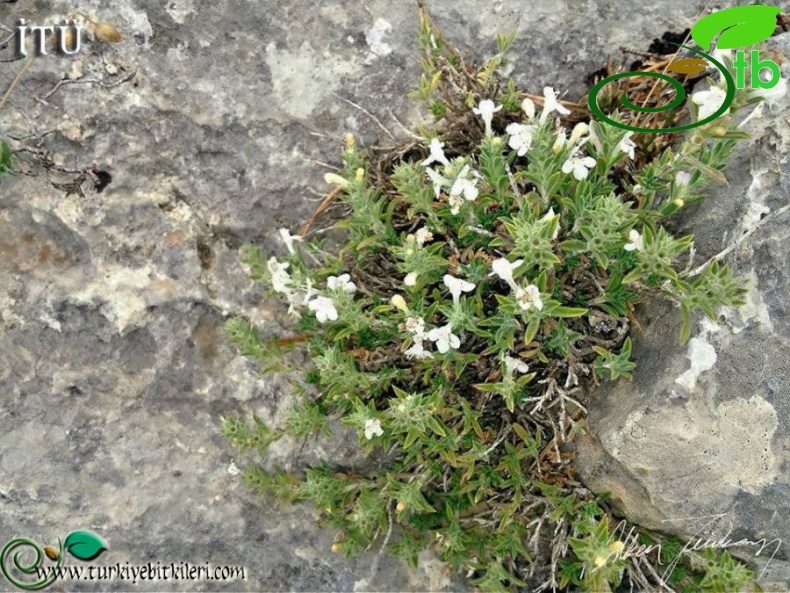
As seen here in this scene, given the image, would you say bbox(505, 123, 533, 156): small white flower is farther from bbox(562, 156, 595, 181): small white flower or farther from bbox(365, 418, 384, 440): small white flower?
bbox(365, 418, 384, 440): small white flower

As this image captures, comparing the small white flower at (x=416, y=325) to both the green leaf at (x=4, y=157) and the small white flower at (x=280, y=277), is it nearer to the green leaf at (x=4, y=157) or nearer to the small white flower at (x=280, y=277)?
the small white flower at (x=280, y=277)

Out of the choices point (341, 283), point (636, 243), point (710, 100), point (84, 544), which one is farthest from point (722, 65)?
point (84, 544)

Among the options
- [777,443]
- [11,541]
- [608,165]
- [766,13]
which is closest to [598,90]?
[608,165]

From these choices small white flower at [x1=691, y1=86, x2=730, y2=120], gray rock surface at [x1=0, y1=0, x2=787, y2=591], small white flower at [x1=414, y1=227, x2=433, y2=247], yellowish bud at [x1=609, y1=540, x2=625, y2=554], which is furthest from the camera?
gray rock surface at [x1=0, y1=0, x2=787, y2=591]

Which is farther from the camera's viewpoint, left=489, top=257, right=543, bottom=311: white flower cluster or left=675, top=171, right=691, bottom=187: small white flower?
left=675, top=171, right=691, bottom=187: small white flower

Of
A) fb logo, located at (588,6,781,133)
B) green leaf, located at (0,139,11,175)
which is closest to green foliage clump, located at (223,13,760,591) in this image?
fb logo, located at (588,6,781,133)

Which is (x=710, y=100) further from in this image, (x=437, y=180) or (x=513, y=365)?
(x=513, y=365)
